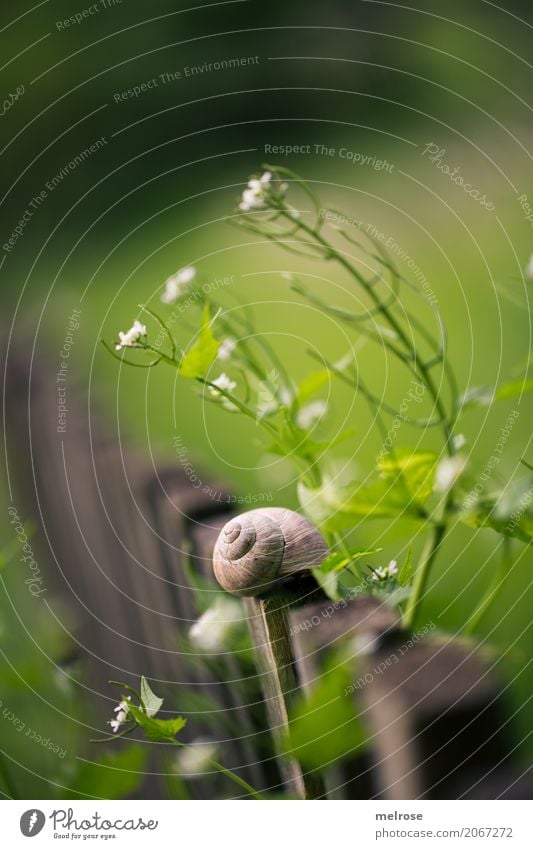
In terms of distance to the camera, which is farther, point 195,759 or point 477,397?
point 195,759

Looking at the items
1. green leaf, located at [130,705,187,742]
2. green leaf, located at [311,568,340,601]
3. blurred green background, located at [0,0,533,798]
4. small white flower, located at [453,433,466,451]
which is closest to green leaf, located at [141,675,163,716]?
green leaf, located at [130,705,187,742]

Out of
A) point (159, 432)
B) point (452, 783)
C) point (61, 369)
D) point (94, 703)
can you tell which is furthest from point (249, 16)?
point (452, 783)

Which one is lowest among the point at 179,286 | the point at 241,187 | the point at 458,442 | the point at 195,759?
the point at 195,759

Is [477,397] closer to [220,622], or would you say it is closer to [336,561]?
[336,561]

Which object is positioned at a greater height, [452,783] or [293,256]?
[293,256]

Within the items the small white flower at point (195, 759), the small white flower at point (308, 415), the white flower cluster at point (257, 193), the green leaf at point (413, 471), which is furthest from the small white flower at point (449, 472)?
the small white flower at point (195, 759)

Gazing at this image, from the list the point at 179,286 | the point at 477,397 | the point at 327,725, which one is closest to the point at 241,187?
the point at 179,286
